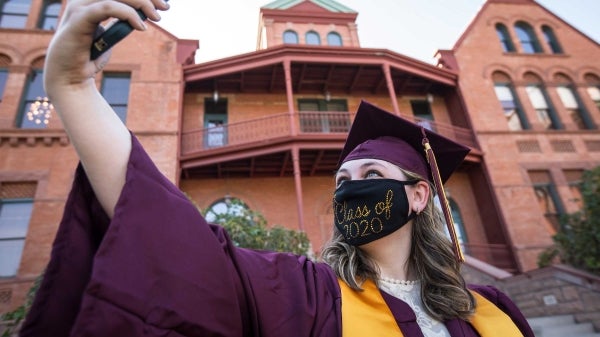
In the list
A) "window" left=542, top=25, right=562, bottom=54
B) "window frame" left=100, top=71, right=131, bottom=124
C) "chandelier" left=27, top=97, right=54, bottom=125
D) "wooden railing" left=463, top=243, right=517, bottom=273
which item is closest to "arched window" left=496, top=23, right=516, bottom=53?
"window" left=542, top=25, right=562, bottom=54

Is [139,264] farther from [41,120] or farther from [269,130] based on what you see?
[41,120]

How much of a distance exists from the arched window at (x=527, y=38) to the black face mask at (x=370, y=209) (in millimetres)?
18520

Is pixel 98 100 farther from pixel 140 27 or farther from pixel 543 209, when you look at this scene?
pixel 543 209

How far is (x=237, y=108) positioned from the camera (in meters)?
13.5

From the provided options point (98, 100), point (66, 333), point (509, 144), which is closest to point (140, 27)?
point (98, 100)

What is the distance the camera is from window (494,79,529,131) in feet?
46.8

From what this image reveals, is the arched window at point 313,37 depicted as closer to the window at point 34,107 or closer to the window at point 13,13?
the window at point 34,107

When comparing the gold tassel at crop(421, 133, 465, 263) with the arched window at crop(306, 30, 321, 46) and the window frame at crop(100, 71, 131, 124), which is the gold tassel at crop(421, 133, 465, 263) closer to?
the window frame at crop(100, 71, 131, 124)

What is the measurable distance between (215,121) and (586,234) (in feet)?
39.4

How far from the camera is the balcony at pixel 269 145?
11.2 meters

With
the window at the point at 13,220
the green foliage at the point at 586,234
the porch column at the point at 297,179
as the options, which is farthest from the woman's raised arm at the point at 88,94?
the window at the point at 13,220

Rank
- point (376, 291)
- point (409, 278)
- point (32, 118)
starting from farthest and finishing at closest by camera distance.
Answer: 1. point (32, 118)
2. point (409, 278)
3. point (376, 291)

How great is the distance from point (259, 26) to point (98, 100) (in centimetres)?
1907

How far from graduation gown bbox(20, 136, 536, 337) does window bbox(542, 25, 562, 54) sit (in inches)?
816
